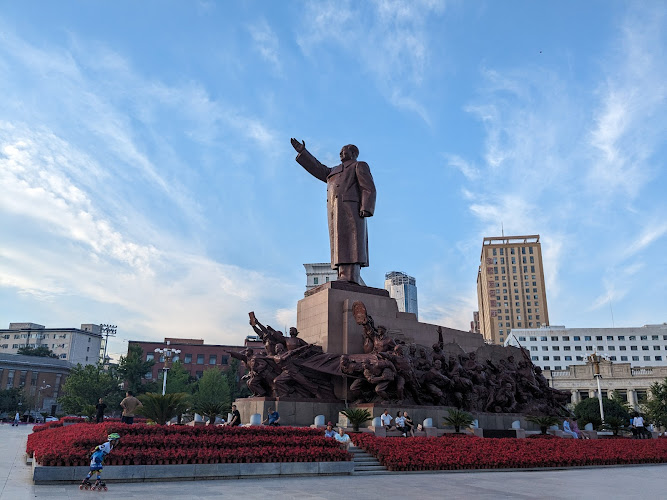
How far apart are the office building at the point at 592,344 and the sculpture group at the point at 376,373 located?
70.9 meters

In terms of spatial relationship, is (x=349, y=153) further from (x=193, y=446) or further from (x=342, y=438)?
(x=193, y=446)

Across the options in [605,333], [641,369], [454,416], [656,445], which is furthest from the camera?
[605,333]

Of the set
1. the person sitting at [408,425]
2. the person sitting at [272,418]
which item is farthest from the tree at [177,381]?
the person sitting at [408,425]

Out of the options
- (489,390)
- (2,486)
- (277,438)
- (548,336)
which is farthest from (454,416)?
(548,336)

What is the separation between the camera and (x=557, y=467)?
39.7 feet

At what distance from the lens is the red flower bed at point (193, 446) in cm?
850

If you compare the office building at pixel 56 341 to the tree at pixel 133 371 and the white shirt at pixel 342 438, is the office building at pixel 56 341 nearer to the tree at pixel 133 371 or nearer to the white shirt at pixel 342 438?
the tree at pixel 133 371

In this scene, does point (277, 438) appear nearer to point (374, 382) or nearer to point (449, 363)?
point (374, 382)

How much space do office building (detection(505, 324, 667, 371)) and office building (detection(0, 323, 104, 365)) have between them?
66764 mm

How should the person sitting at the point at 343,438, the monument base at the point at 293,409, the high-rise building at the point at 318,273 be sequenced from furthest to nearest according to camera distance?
the high-rise building at the point at 318,273
the monument base at the point at 293,409
the person sitting at the point at 343,438

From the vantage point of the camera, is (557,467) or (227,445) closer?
(227,445)

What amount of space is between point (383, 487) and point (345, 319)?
8098 mm

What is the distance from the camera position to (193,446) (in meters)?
9.54

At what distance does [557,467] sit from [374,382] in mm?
4803
